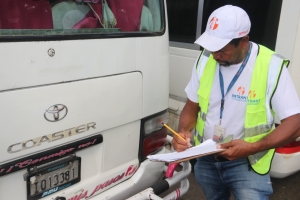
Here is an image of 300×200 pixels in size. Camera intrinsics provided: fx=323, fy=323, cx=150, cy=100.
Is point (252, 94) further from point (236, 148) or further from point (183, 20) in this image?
point (183, 20)

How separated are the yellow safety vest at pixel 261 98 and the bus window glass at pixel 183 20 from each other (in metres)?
1.68

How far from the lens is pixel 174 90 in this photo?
3.81 metres

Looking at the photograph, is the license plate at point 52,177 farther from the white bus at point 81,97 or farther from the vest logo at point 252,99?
the vest logo at point 252,99

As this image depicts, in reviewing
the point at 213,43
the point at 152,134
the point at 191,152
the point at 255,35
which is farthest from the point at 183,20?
the point at 191,152

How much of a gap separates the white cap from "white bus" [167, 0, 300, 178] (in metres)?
1.13

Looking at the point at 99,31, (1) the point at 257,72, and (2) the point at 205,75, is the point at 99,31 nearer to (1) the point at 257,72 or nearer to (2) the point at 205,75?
(2) the point at 205,75

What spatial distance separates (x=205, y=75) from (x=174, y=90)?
1.76 meters

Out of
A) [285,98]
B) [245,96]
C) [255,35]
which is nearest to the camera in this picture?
[285,98]

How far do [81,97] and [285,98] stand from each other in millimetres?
1168

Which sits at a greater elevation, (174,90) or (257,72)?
(257,72)

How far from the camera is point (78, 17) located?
2090 mm

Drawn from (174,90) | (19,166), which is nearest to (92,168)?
(19,166)

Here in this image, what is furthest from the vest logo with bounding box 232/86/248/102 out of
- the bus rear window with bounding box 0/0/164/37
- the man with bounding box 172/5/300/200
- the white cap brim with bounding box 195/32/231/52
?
the bus rear window with bounding box 0/0/164/37

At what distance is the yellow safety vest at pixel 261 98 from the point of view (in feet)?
5.96
